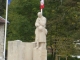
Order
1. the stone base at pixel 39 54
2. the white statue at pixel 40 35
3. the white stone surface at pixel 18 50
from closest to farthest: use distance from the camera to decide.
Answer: the white stone surface at pixel 18 50 → the stone base at pixel 39 54 → the white statue at pixel 40 35

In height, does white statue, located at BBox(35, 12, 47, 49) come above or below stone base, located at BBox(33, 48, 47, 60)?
above

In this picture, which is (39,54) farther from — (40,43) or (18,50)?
(18,50)

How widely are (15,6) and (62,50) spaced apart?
9278 millimetres

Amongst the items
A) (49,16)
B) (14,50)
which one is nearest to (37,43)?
(14,50)

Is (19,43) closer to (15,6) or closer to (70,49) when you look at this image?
(70,49)

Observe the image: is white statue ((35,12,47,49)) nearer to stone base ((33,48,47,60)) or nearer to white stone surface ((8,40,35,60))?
stone base ((33,48,47,60))

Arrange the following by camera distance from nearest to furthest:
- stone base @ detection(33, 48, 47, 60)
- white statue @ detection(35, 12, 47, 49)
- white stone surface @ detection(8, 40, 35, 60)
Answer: white stone surface @ detection(8, 40, 35, 60) → stone base @ detection(33, 48, 47, 60) → white statue @ detection(35, 12, 47, 49)

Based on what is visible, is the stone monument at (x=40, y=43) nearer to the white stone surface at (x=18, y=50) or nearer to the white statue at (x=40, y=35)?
the white statue at (x=40, y=35)

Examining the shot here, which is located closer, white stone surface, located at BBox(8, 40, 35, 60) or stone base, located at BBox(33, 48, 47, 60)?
white stone surface, located at BBox(8, 40, 35, 60)

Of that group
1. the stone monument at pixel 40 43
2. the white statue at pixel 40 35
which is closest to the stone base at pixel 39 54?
the stone monument at pixel 40 43

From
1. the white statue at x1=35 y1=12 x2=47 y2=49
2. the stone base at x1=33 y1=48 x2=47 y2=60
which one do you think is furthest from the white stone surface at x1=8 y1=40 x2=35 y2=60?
the white statue at x1=35 y1=12 x2=47 y2=49

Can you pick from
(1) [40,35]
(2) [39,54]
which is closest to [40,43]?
(1) [40,35]

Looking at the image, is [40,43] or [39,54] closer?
[39,54]

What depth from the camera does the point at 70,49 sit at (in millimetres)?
33531
